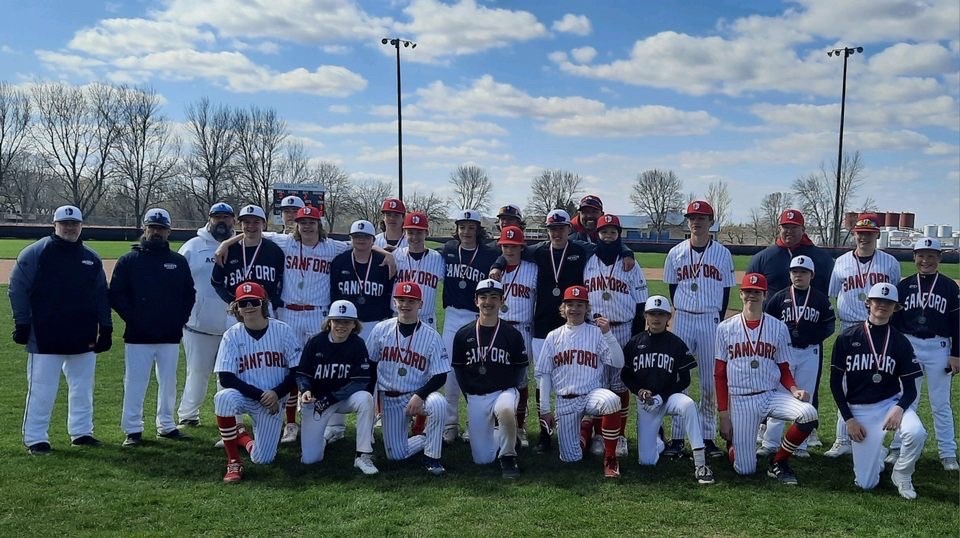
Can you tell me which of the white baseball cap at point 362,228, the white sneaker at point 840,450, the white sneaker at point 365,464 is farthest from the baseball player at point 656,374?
the white baseball cap at point 362,228

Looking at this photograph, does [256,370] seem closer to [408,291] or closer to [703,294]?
[408,291]

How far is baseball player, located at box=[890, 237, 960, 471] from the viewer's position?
5.66 metres

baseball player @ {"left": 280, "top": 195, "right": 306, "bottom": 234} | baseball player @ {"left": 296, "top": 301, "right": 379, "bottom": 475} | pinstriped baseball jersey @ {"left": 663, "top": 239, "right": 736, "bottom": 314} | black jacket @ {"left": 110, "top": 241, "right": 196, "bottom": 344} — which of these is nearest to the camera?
baseball player @ {"left": 296, "top": 301, "right": 379, "bottom": 475}

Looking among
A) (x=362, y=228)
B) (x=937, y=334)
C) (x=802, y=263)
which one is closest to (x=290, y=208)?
(x=362, y=228)

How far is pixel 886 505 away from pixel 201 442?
526 cm

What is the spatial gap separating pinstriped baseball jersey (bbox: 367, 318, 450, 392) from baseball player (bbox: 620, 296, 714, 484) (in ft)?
4.99

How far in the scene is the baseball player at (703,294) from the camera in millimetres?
5941

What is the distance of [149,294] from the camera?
19.5 feet

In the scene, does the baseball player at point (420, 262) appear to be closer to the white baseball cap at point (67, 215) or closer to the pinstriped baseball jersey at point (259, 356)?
the pinstriped baseball jersey at point (259, 356)

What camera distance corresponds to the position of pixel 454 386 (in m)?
6.36

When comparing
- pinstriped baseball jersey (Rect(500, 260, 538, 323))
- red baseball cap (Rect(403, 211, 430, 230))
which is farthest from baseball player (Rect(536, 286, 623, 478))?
red baseball cap (Rect(403, 211, 430, 230))

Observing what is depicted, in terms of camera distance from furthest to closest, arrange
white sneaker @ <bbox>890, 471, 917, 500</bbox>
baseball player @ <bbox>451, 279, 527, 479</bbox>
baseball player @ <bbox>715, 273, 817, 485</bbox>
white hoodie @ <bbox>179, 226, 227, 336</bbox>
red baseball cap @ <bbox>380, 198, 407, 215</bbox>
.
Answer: red baseball cap @ <bbox>380, 198, 407, 215</bbox> → white hoodie @ <bbox>179, 226, 227, 336</bbox> → baseball player @ <bbox>451, 279, 527, 479</bbox> → baseball player @ <bbox>715, 273, 817, 485</bbox> → white sneaker @ <bbox>890, 471, 917, 500</bbox>

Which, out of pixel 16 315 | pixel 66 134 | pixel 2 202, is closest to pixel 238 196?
pixel 66 134

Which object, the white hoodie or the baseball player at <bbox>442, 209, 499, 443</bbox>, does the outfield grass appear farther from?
the white hoodie
